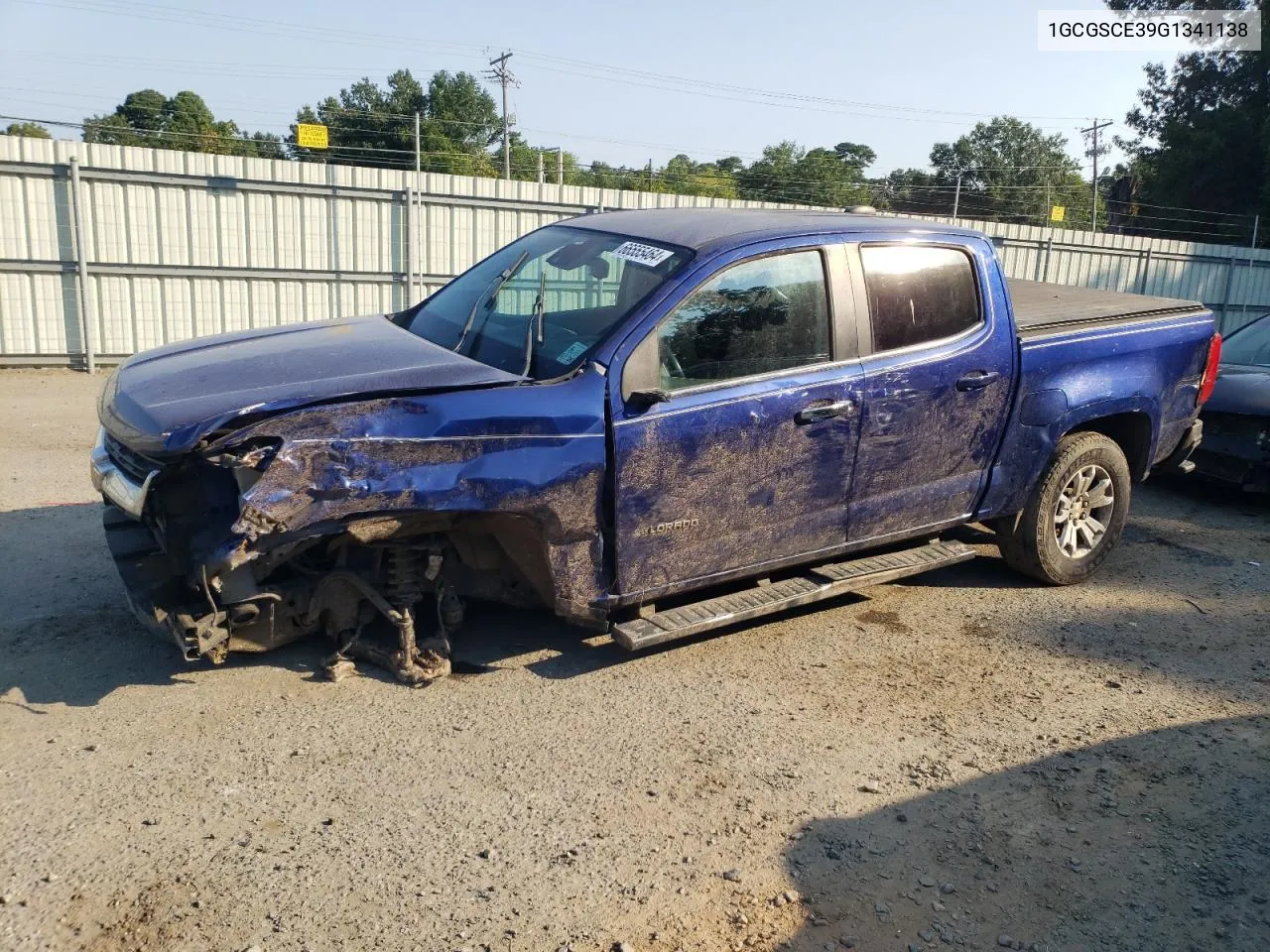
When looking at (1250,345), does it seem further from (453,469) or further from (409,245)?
(409,245)

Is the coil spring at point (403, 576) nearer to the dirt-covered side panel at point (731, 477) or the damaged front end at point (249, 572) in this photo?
the damaged front end at point (249, 572)

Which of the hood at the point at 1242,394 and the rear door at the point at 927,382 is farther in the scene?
the hood at the point at 1242,394

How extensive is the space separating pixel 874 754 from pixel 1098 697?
1.24 metres

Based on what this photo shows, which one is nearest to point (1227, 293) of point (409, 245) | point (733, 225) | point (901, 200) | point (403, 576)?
point (901, 200)

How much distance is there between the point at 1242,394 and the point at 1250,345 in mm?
1535

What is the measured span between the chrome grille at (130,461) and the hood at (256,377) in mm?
85

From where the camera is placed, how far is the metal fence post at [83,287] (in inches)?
442

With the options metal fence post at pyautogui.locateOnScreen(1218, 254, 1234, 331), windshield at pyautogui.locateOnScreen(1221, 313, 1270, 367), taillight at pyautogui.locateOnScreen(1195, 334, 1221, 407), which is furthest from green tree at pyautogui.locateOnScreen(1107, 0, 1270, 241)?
taillight at pyautogui.locateOnScreen(1195, 334, 1221, 407)

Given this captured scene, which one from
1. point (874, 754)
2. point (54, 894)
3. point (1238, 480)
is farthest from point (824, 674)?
point (1238, 480)

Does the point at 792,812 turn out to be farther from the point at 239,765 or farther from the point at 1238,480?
the point at 1238,480

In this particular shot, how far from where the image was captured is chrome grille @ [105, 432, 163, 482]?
3.68 metres

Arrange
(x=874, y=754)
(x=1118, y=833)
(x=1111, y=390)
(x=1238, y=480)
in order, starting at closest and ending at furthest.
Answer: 1. (x=1118, y=833)
2. (x=874, y=754)
3. (x=1111, y=390)
4. (x=1238, y=480)

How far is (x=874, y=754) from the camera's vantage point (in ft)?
12.5

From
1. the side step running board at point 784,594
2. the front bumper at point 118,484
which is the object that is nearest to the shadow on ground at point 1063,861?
the side step running board at point 784,594
